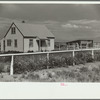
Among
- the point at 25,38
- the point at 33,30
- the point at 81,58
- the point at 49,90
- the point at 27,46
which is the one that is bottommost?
the point at 49,90

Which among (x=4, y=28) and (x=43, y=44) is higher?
(x=4, y=28)

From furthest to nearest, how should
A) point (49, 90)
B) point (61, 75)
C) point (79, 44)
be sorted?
point (79, 44) → point (61, 75) → point (49, 90)

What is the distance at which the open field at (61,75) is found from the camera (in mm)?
4324

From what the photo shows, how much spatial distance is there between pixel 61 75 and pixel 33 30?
0.89 metres

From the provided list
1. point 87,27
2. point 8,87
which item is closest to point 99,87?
point 87,27

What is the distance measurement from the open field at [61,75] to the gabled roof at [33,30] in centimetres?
60

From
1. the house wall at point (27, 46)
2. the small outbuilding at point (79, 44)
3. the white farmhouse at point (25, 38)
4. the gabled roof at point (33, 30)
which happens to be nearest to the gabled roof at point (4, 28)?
the white farmhouse at point (25, 38)

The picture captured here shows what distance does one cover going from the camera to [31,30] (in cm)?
445

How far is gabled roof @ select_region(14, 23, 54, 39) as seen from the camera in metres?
4.43

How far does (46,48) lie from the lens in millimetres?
4508

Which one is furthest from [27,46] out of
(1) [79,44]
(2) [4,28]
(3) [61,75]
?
(1) [79,44]

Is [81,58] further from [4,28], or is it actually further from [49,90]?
[4,28]

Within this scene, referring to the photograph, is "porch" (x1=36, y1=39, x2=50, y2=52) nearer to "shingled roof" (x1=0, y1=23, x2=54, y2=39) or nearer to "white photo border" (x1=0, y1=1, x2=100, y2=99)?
"shingled roof" (x1=0, y1=23, x2=54, y2=39)

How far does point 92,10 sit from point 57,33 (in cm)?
70
